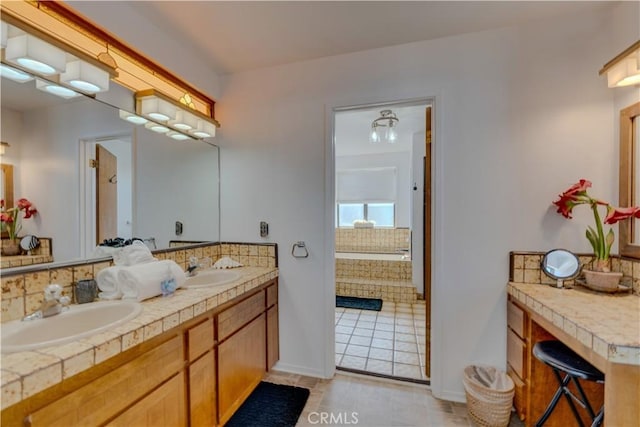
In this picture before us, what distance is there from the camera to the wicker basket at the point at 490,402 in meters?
1.63

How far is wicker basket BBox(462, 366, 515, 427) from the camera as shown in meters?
1.63

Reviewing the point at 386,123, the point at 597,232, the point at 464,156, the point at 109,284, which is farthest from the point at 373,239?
the point at 109,284

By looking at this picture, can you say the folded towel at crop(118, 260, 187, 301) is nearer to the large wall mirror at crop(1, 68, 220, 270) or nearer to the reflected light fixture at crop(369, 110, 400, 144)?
the large wall mirror at crop(1, 68, 220, 270)

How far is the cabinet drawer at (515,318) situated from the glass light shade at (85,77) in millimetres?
2763

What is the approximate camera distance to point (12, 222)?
1.28 metres

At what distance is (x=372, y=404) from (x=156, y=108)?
2.52m

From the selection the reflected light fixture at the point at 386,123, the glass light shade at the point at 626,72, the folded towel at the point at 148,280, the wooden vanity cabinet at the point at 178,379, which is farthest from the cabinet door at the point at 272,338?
the glass light shade at the point at 626,72

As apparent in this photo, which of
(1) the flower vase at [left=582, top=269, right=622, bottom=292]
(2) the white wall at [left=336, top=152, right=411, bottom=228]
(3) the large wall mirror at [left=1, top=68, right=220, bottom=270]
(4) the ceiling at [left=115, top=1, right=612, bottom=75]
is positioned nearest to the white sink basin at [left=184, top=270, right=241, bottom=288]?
(3) the large wall mirror at [left=1, top=68, right=220, bottom=270]

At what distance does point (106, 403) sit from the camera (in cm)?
100

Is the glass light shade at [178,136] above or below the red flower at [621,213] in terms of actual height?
above

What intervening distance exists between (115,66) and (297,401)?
8.12 feet

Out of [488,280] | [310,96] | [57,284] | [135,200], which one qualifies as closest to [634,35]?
[488,280]

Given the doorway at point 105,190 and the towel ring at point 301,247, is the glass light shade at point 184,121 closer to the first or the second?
the doorway at point 105,190

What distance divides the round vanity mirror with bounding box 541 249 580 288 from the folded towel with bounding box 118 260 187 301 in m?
2.27
